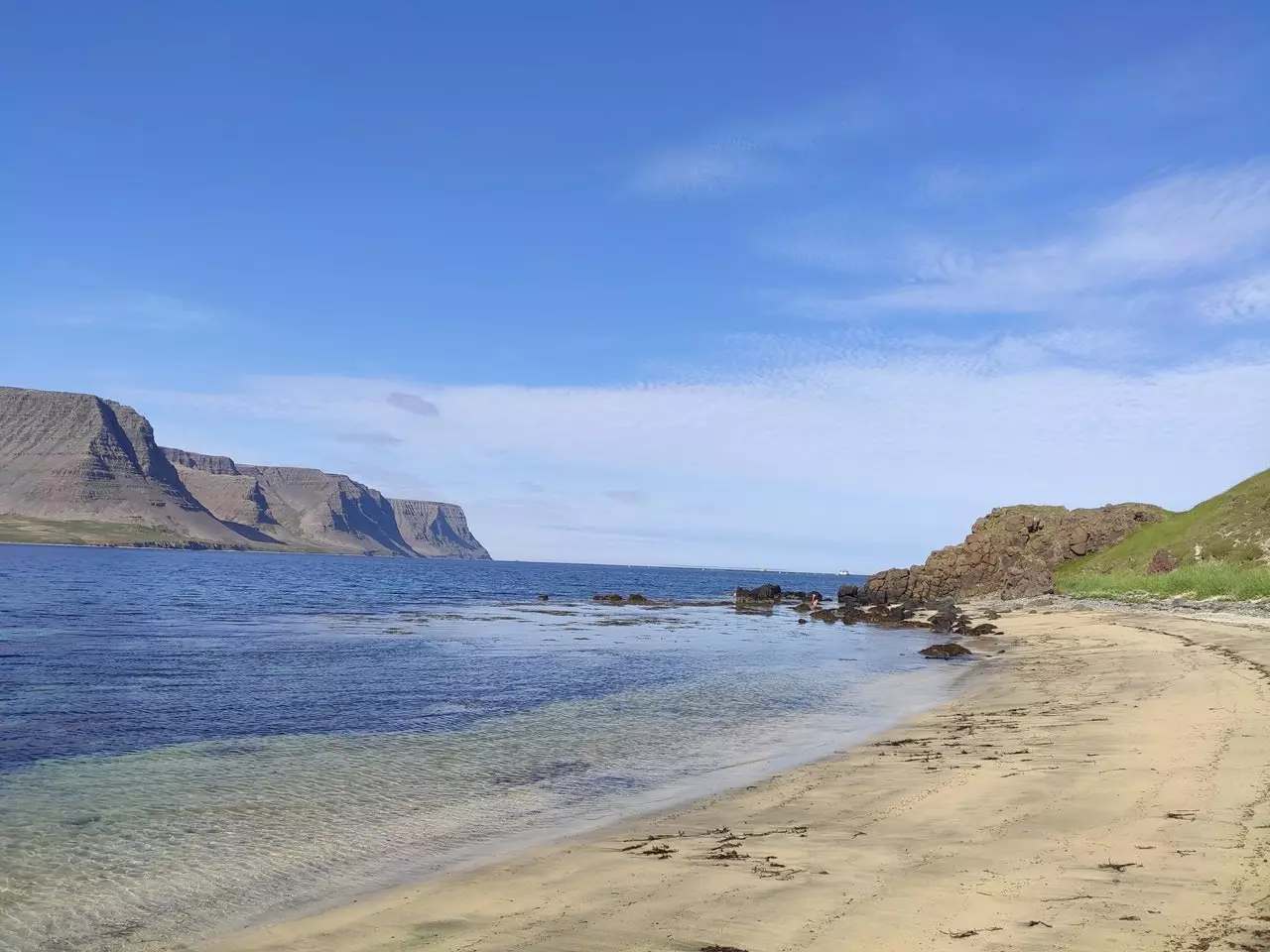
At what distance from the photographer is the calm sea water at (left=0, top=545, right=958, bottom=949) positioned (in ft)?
32.5

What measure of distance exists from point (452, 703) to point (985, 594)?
7631cm

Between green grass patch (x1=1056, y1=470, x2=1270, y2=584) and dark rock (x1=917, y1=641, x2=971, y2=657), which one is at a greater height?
green grass patch (x1=1056, y1=470, x2=1270, y2=584)

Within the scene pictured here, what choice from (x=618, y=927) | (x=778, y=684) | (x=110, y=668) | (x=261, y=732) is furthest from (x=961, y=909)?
(x=110, y=668)

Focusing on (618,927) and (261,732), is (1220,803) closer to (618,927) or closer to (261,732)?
(618,927)

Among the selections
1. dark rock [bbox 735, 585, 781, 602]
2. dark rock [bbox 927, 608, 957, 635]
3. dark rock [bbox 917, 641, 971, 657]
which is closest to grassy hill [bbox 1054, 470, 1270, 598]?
dark rock [bbox 927, 608, 957, 635]

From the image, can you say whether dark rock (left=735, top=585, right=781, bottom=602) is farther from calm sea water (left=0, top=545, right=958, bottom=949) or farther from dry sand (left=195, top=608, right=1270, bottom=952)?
dry sand (left=195, top=608, right=1270, bottom=952)

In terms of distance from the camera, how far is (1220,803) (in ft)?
32.9

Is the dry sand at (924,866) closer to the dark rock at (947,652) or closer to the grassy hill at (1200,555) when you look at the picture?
the dark rock at (947,652)

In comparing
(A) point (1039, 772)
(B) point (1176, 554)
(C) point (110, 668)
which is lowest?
(C) point (110, 668)

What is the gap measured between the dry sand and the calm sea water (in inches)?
62.5

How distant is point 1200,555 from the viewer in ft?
201

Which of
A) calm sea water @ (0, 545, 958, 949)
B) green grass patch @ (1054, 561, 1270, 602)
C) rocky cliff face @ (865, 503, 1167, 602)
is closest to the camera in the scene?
calm sea water @ (0, 545, 958, 949)

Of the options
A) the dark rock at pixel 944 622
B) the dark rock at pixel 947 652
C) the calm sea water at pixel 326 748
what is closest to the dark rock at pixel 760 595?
the dark rock at pixel 944 622

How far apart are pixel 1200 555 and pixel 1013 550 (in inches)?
1118
